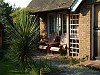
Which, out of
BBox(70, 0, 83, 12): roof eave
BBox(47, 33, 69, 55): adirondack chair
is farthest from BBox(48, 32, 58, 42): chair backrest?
BBox(70, 0, 83, 12): roof eave

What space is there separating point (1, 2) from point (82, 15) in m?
28.8

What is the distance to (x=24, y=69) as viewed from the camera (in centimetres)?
1223

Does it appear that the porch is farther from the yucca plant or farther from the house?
the yucca plant

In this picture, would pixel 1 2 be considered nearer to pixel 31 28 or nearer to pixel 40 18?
pixel 40 18

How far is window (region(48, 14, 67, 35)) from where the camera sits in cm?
1956

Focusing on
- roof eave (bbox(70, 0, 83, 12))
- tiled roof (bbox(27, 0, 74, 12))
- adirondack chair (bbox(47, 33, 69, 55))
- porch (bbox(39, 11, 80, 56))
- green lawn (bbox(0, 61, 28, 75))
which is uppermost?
tiled roof (bbox(27, 0, 74, 12))

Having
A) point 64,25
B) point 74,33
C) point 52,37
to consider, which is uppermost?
point 64,25

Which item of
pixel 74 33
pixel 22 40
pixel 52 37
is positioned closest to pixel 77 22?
pixel 74 33

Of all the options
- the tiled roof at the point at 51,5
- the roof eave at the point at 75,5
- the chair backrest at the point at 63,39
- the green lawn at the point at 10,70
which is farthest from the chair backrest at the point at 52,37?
the green lawn at the point at 10,70

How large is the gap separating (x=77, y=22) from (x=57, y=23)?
2.66 meters

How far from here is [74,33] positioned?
17.9 metres

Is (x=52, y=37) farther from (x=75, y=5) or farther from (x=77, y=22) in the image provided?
(x=75, y=5)

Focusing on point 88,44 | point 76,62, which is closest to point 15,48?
point 76,62

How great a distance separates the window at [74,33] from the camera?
17.5 m
